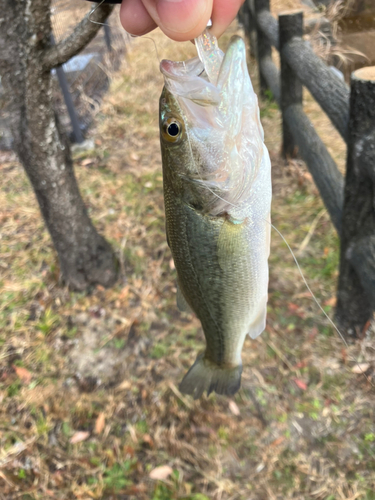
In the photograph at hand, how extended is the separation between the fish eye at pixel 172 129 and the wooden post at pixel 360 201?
98cm

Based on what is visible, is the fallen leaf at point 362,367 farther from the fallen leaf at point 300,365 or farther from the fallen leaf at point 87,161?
the fallen leaf at point 87,161

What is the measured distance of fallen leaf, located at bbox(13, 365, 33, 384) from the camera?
2.35 meters

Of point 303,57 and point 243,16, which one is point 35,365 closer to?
point 303,57

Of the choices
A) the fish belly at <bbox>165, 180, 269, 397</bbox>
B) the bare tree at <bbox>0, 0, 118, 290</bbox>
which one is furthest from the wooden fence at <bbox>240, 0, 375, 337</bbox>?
the bare tree at <bbox>0, 0, 118, 290</bbox>

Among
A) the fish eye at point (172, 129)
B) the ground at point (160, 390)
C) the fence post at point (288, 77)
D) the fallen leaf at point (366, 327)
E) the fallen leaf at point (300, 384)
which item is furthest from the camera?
the fence post at point (288, 77)

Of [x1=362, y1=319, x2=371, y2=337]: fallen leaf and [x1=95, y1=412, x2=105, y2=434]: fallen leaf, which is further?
[x1=362, y1=319, x2=371, y2=337]: fallen leaf

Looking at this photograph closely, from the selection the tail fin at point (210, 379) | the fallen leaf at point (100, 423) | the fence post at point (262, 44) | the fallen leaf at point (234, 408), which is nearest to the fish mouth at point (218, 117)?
the tail fin at point (210, 379)

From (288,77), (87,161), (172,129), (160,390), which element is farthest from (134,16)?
(87,161)

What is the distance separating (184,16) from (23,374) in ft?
7.49

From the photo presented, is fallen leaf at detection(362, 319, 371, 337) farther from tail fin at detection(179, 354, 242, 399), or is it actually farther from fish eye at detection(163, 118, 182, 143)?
fish eye at detection(163, 118, 182, 143)

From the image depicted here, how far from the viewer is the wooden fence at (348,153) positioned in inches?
66.3

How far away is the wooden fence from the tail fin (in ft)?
2.74

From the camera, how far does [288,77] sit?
330cm

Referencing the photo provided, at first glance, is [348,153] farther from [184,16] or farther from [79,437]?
[79,437]
